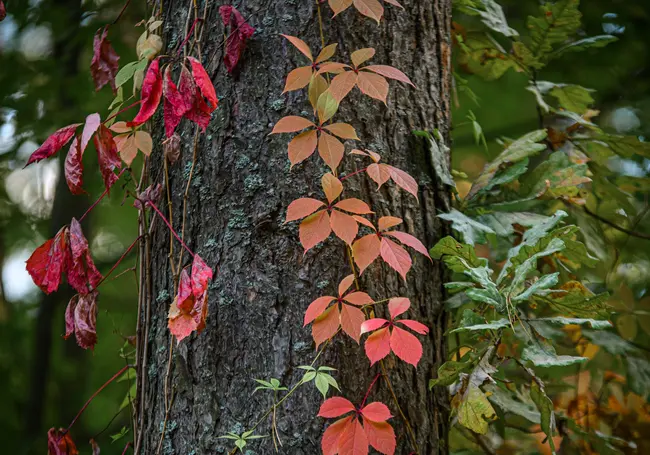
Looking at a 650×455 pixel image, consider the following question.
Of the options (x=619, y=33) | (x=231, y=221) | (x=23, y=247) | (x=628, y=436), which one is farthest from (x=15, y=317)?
(x=619, y=33)

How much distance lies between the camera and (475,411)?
1123 millimetres

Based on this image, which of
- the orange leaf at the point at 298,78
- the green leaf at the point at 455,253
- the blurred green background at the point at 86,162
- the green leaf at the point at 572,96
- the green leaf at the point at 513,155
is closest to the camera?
the orange leaf at the point at 298,78

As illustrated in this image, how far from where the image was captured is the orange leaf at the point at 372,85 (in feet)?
3.65

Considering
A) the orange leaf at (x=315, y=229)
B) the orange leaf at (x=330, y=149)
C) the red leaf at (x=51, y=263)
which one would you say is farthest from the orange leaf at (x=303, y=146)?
the red leaf at (x=51, y=263)

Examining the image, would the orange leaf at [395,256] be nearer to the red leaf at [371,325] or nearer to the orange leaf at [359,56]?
the red leaf at [371,325]

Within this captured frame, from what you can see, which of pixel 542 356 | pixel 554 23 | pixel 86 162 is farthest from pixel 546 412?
pixel 86 162

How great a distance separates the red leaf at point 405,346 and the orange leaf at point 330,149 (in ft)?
1.13

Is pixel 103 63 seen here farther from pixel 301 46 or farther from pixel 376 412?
pixel 376 412

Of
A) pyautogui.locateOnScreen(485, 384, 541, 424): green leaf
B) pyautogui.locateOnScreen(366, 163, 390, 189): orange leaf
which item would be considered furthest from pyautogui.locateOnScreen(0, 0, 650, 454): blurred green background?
pyautogui.locateOnScreen(366, 163, 390, 189): orange leaf

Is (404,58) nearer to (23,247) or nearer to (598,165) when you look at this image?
(598,165)

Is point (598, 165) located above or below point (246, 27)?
below

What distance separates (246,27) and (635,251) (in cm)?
165

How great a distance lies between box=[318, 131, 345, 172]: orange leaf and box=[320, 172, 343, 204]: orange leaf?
26 mm

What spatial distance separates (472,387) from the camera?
1.15 metres
